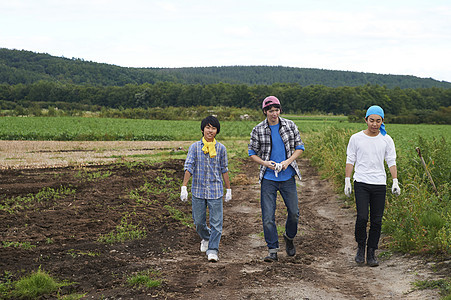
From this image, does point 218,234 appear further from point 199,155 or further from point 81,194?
point 81,194

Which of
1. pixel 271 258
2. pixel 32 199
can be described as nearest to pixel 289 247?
pixel 271 258

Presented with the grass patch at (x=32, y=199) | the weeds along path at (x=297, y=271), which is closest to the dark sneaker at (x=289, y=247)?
the weeds along path at (x=297, y=271)

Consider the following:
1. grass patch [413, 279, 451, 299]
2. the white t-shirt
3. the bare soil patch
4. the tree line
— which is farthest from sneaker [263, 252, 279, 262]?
the tree line

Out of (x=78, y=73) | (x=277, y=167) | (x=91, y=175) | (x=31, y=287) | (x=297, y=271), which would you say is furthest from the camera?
(x=78, y=73)

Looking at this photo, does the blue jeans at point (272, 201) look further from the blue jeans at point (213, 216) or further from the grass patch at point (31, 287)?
the grass patch at point (31, 287)

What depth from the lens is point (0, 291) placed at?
4703 millimetres

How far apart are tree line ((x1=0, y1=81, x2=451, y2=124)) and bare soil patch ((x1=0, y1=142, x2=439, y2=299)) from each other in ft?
302

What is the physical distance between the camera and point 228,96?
12050cm

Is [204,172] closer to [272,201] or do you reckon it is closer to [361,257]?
[272,201]

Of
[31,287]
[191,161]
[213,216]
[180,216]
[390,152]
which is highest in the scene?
[390,152]

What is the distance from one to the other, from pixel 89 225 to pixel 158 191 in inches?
142

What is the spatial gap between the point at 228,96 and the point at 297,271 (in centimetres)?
11593

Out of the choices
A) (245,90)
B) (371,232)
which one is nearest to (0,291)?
(371,232)

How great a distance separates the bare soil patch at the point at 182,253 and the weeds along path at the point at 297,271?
0.01 m
